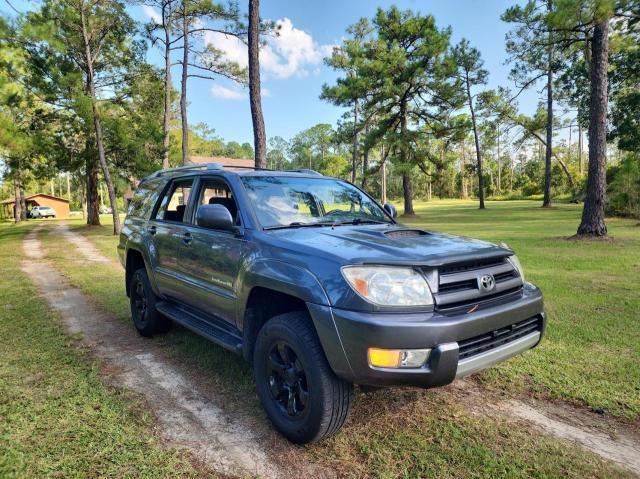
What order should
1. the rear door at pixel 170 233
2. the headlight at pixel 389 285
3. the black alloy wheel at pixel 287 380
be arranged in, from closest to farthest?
the headlight at pixel 389 285, the black alloy wheel at pixel 287 380, the rear door at pixel 170 233

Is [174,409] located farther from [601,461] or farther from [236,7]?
[236,7]

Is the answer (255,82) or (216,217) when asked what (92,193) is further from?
(216,217)

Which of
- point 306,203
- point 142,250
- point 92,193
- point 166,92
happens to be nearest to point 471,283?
point 306,203

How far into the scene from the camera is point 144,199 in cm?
543

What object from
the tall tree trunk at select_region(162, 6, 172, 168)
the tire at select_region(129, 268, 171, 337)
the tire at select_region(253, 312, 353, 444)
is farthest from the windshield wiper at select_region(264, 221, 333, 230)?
the tall tree trunk at select_region(162, 6, 172, 168)

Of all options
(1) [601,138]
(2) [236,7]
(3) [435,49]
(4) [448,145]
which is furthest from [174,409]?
(4) [448,145]

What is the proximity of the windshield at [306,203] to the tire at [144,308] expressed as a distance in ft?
6.90

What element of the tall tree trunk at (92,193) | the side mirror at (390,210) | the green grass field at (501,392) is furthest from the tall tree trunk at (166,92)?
the side mirror at (390,210)

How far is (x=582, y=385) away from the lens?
3.70m

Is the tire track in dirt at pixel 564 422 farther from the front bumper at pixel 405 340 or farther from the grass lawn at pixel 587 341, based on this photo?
the front bumper at pixel 405 340

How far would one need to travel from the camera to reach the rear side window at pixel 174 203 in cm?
476

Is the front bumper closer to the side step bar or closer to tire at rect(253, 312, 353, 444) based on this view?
tire at rect(253, 312, 353, 444)

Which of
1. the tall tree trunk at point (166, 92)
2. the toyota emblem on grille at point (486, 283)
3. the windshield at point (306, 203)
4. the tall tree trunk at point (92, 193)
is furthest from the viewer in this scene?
the tall tree trunk at point (92, 193)

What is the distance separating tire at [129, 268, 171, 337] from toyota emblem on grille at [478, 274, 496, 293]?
3.64m
